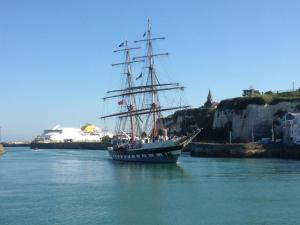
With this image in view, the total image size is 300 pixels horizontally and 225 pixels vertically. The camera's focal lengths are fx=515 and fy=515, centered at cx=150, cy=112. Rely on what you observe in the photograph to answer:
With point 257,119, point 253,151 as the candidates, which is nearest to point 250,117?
point 257,119

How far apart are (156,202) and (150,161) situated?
45.4 metres

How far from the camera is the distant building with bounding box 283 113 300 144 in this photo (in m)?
102

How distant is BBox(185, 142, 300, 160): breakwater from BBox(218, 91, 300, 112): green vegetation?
2197 centimetres

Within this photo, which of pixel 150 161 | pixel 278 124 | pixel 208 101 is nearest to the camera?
pixel 150 161

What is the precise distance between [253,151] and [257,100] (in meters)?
29.4

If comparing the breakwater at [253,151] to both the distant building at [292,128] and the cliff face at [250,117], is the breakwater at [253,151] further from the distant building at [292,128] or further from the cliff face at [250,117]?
the cliff face at [250,117]

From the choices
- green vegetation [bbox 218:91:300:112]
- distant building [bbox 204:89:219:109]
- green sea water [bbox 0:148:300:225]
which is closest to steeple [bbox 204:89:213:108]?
distant building [bbox 204:89:219:109]

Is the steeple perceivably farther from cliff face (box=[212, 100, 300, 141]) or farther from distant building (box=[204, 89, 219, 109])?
cliff face (box=[212, 100, 300, 141])

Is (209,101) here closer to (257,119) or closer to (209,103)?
(209,103)

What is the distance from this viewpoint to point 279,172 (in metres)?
62.7

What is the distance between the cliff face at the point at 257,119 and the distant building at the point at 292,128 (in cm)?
742

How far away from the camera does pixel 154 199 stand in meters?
41.5

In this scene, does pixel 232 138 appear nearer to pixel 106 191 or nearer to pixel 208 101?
pixel 208 101

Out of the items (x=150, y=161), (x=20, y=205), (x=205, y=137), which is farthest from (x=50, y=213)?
(x=205, y=137)
